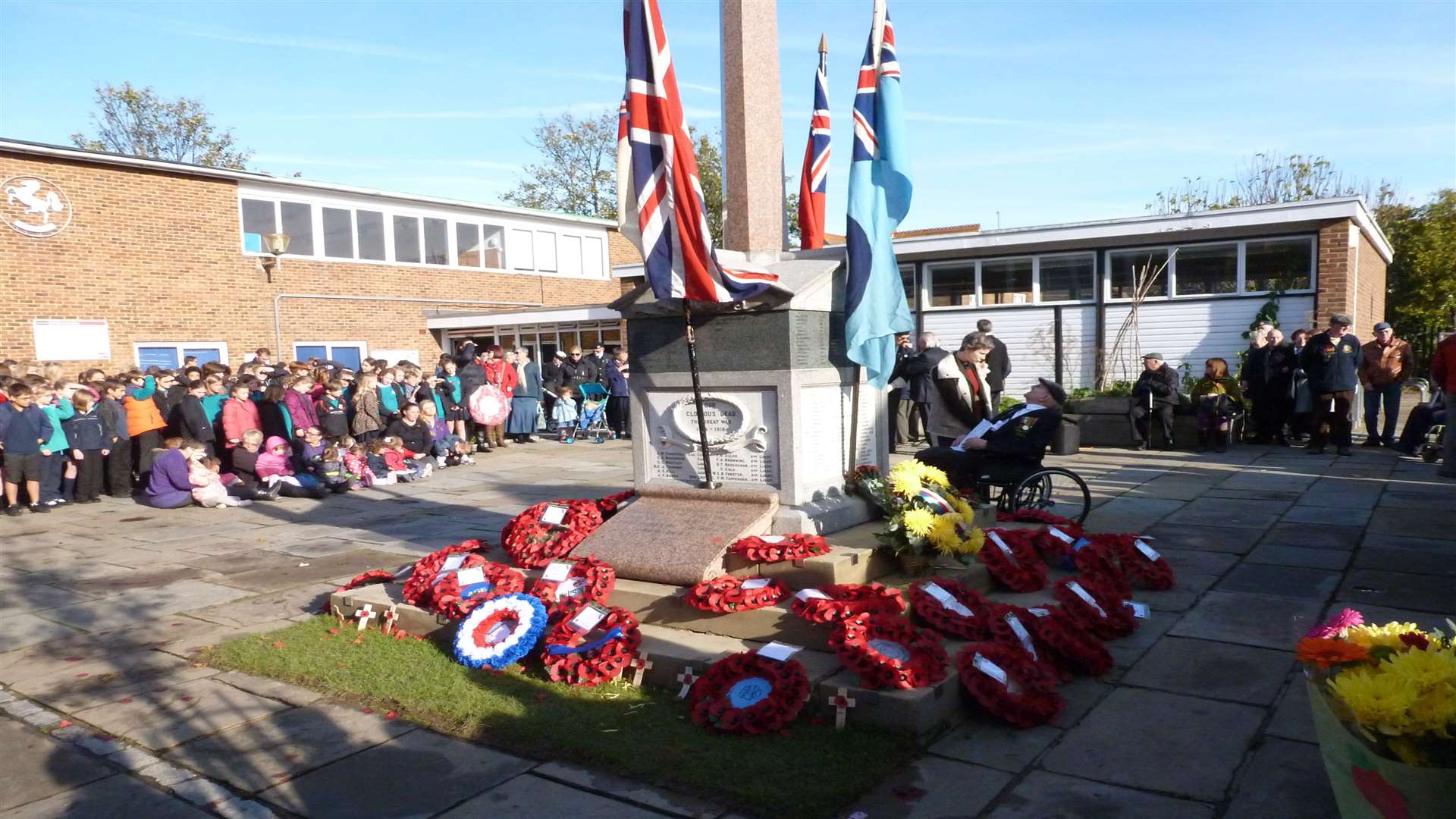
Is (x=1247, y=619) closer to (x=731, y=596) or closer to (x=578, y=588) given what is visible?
(x=731, y=596)

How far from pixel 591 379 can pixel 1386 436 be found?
41.7ft

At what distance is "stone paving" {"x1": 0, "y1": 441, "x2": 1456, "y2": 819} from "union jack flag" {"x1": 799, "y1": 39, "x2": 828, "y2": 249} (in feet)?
10.9

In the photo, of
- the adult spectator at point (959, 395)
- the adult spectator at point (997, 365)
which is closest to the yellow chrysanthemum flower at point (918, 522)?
the adult spectator at point (959, 395)

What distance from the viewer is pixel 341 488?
1157 cm

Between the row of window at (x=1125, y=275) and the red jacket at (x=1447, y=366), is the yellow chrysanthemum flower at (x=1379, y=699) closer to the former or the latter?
the red jacket at (x=1447, y=366)

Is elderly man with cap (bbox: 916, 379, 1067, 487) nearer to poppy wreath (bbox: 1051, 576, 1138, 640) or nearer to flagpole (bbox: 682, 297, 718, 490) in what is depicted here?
poppy wreath (bbox: 1051, 576, 1138, 640)

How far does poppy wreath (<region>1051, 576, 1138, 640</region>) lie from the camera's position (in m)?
4.93

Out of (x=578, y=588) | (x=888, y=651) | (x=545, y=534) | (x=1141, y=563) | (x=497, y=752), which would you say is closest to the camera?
(x=497, y=752)

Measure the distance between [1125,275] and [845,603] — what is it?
14916mm

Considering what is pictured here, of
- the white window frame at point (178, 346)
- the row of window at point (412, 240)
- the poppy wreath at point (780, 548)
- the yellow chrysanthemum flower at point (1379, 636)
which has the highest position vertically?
the row of window at point (412, 240)

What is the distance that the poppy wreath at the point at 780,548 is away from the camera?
16.7 feet

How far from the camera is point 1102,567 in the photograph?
5.81 meters

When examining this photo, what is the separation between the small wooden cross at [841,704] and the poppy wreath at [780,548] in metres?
1.19

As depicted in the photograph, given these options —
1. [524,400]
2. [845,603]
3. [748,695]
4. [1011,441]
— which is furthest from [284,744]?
[524,400]
